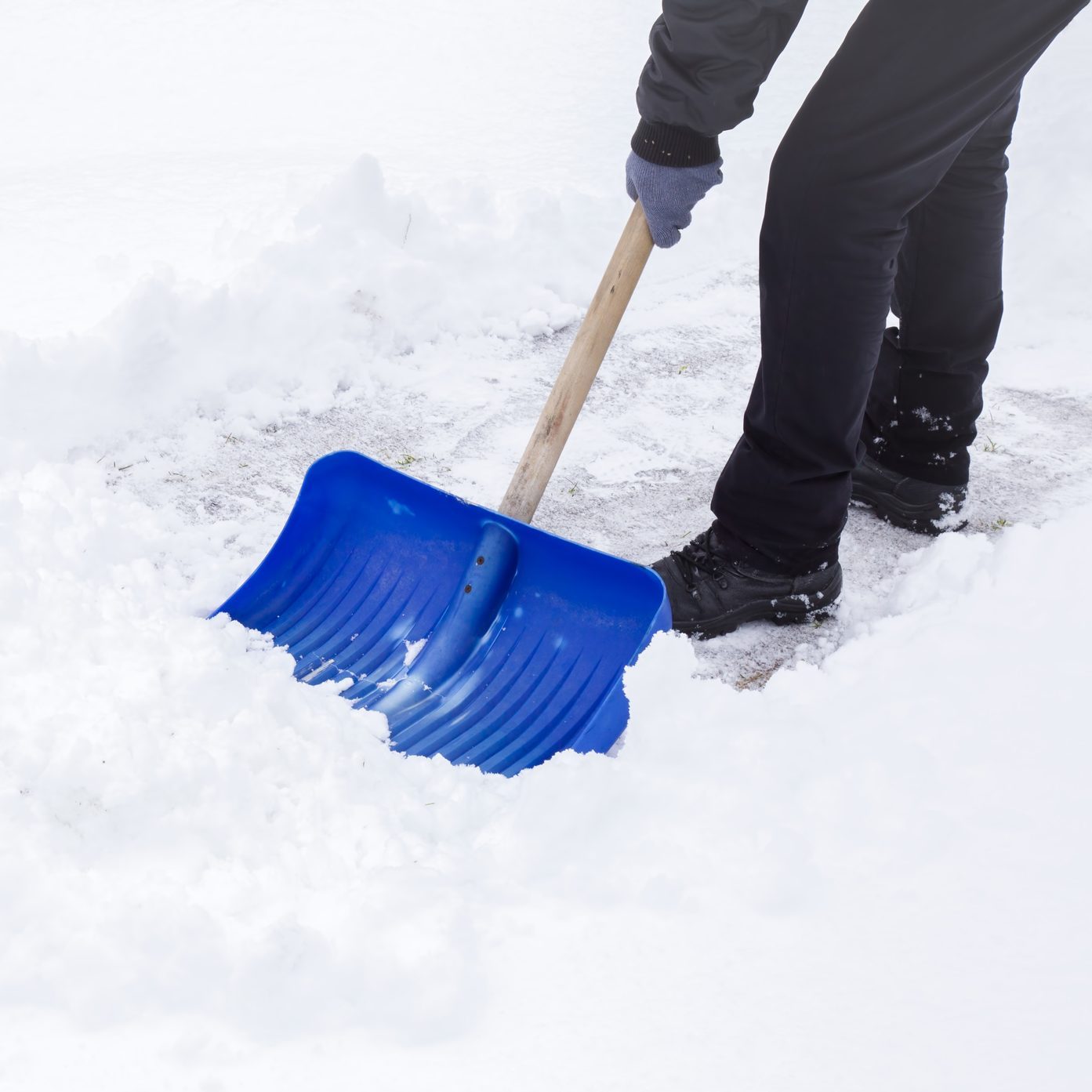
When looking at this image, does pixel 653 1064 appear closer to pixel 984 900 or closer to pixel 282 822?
pixel 984 900

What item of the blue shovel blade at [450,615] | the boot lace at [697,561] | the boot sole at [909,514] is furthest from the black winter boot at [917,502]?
the blue shovel blade at [450,615]

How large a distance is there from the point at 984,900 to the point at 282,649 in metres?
1.03

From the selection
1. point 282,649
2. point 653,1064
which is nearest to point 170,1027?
point 653,1064

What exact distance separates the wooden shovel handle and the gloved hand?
20 mm

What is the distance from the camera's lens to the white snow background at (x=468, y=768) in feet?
3.33

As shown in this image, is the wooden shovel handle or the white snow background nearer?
the white snow background

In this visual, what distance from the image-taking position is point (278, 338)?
2.49 m

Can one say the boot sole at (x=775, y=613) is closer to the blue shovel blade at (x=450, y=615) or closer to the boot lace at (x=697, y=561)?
the boot lace at (x=697, y=561)

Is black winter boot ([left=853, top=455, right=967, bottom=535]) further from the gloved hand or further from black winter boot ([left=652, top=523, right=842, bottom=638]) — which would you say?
the gloved hand

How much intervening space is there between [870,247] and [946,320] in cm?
59

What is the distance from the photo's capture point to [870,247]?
1.61 meters

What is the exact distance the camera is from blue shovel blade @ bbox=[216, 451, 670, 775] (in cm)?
155

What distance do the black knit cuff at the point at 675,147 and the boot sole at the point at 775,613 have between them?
2.47 feet

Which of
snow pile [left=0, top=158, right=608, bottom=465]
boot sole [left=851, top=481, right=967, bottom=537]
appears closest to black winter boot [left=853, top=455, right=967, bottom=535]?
boot sole [left=851, top=481, right=967, bottom=537]
